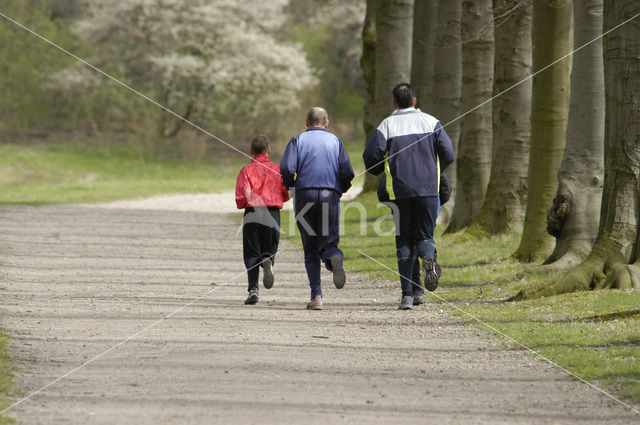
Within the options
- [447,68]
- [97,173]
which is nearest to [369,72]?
[447,68]

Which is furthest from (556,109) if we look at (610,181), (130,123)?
(130,123)

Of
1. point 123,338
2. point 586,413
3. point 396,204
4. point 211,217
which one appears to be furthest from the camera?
point 211,217

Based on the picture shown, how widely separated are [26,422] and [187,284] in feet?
21.1

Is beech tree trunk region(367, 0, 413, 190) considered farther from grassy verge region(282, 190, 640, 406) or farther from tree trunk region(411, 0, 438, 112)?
grassy verge region(282, 190, 640, 406)

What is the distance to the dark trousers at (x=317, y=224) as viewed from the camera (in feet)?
30.4

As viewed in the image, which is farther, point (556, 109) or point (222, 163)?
point (222, 163)

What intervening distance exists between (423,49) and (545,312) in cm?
1324

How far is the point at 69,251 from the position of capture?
47.7 ft

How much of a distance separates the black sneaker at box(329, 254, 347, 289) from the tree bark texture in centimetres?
283

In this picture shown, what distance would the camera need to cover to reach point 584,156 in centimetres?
1066

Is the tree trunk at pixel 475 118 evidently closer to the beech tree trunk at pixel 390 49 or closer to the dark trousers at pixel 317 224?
the beech tree trunk at pixel 390 49

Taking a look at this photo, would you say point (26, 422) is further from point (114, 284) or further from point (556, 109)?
point (556, 109)

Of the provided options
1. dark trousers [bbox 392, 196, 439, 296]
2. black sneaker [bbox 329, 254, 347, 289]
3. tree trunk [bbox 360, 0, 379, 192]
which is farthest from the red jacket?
tree trunk [bbox 360, 0, 379, 192]

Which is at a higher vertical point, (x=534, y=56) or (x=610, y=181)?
(x=534, y=56)
